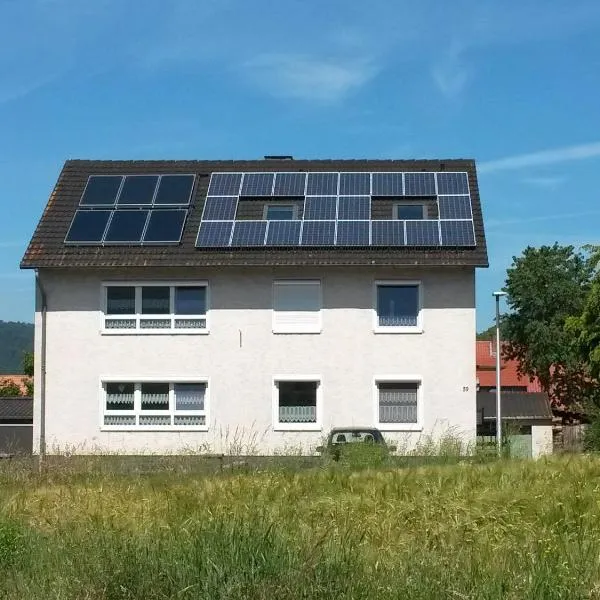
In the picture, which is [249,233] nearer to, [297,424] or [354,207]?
[354,207]

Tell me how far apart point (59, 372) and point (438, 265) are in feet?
36.2

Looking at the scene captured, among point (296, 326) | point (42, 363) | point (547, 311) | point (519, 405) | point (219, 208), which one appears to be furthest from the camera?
point (547, 311)

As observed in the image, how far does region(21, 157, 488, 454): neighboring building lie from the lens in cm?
2759

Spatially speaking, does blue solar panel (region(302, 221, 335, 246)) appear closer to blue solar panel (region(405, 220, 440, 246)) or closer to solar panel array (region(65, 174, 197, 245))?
blue solar panel (region(405, 220, 440, 246))

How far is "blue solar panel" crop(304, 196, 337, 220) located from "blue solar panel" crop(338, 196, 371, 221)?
0.67 ft

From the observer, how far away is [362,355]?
27.8 m

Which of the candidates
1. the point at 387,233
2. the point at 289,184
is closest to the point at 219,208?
the point at 289,184

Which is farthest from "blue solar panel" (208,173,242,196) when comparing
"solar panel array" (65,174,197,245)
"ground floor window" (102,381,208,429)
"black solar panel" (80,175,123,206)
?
"ground floor window" (102,381,208,429)

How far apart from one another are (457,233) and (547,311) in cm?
2793

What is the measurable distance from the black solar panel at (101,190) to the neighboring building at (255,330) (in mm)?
1325

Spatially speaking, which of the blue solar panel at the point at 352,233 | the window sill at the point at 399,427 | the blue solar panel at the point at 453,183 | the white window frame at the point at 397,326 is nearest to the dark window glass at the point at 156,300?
the blue solar panel at the point at 352,233

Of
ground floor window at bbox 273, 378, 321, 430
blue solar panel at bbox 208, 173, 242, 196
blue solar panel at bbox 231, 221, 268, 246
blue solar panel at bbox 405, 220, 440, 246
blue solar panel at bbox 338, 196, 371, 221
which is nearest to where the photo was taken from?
blue solar panel at bbox 405, 220, 440, 246

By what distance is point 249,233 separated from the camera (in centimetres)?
2820

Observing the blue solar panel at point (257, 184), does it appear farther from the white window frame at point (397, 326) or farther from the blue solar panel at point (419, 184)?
the white window frame at point (397, 326)
